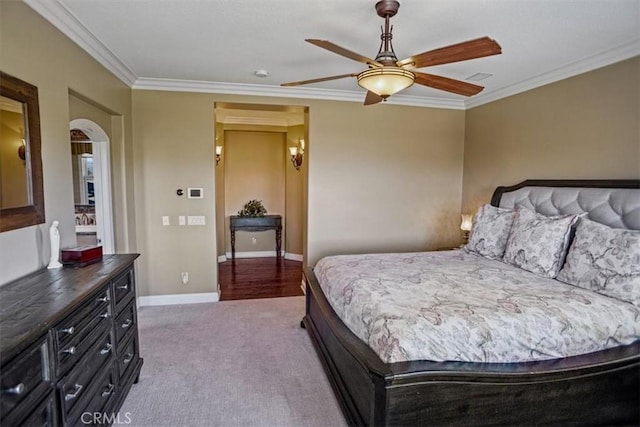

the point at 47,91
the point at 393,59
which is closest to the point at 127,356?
the point at 47,91

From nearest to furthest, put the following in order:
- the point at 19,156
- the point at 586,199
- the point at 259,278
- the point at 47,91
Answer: the point at 19,156, the point at 47,91, the point at 586,199, the point at 259,278

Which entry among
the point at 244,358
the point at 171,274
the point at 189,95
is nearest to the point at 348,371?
the point at 244,358

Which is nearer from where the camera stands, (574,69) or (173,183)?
(574,69)

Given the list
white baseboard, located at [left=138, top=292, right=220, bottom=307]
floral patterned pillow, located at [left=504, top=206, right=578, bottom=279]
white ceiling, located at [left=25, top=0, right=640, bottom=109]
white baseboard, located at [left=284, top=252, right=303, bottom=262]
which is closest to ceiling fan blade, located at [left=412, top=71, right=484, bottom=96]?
white ceiling, located at [left=25, top=0, right=640, bottom=109]

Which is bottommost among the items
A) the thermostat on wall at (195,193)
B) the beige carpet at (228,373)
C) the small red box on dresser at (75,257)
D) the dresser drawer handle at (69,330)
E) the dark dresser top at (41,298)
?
the beige carpet at (228,373)

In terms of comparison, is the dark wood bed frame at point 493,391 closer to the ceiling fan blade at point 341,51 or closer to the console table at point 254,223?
the ceiling fan blade at point 341,51

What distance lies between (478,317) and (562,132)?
2.58m

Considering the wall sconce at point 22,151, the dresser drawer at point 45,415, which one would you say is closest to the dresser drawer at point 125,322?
the dresser drawer at point 45,415

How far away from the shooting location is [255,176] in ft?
23.4

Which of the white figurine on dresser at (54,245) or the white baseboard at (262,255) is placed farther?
the white baseboard at (262,255)

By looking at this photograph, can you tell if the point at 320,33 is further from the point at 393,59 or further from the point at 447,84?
the point at 447,84

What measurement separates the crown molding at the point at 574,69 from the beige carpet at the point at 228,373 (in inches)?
144

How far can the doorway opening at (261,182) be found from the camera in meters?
6.54

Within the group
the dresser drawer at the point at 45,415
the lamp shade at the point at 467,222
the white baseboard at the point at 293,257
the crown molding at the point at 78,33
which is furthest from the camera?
the white baseboard at the point at 293,257
